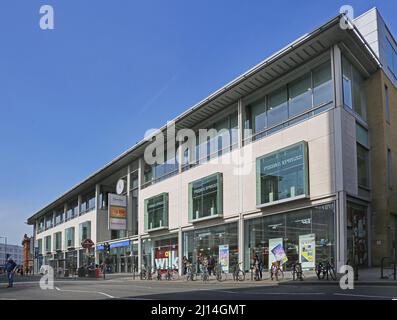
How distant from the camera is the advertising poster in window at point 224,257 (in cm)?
3500

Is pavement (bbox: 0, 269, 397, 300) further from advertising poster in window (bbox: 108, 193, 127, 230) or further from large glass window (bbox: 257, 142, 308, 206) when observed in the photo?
advertising poster in window (bbox: 108, 193, 127, 230)

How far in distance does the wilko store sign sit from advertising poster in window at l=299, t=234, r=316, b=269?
53.2ft

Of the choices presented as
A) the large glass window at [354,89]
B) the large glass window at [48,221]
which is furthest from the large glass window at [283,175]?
the large glass window at [48,221]

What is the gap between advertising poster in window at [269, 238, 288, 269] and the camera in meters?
29.7

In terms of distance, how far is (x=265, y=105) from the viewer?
111 feet

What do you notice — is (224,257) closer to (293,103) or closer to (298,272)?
(298,272)

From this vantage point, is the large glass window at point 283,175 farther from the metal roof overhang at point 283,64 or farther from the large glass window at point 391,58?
the large glass window at point 391,58

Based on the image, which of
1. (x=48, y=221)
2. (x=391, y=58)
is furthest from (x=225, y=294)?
(x=48, y=221)

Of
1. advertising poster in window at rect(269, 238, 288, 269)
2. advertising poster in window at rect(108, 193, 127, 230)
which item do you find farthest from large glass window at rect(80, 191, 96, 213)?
advertising poster in window at rect(269, 238, 288, 269)

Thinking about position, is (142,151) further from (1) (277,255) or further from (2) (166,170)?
(1) (277,255)

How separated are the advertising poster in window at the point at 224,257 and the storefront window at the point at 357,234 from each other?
9.70 metres

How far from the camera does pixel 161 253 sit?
1786 inches
